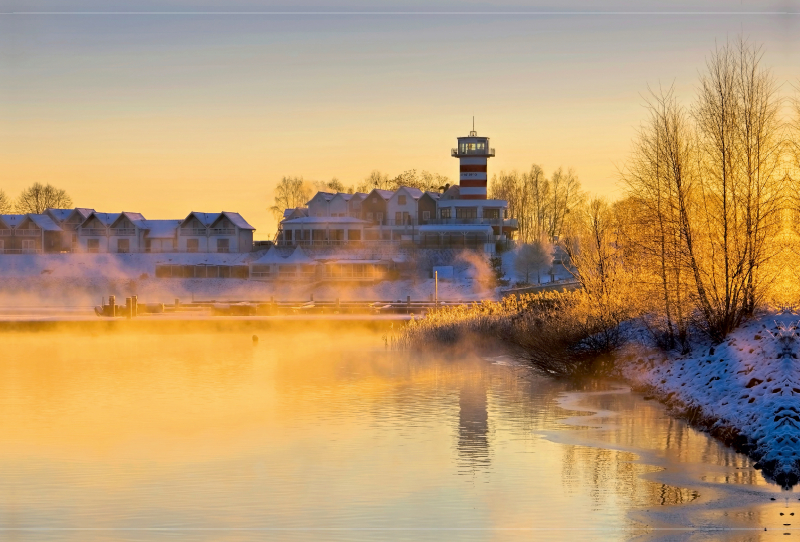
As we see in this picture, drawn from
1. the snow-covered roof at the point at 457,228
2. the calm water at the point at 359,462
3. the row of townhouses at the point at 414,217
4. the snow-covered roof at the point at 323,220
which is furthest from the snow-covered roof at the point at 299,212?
the calm water at the point at 359,462

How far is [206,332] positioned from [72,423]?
1109 inches

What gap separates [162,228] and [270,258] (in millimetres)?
17560

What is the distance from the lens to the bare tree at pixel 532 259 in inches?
3858

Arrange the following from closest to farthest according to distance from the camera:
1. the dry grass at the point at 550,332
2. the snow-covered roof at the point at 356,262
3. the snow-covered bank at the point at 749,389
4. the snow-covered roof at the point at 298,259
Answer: the snow-covered bank at the point at 749,389
the dry grass at the point at 550,332
the snow-covered roof at the point at 356,262
the snow-covered roof at the point at 298,259

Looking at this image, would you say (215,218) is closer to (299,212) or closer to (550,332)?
(299,212)

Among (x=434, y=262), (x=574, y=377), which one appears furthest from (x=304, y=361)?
(x=434, y=262)

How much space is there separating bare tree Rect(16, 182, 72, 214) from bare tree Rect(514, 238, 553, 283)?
80.0 metres

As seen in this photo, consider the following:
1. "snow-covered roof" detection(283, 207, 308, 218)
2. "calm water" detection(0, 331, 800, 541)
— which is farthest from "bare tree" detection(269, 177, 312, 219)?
"calm water" detection(0, 331, 800, 541)

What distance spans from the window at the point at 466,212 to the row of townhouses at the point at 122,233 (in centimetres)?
2292

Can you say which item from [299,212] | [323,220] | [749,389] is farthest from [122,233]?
[749,389]

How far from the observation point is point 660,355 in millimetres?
29766

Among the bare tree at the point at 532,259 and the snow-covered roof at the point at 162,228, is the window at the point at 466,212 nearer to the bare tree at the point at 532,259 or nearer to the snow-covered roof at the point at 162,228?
the bare tree at the point at 532,259

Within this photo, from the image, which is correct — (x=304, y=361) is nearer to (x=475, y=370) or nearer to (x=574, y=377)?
(x=475, y=370)

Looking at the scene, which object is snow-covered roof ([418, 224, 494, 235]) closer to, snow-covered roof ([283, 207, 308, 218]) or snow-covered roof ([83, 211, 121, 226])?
snow-covered roof ([283, 207, 308, 218])
